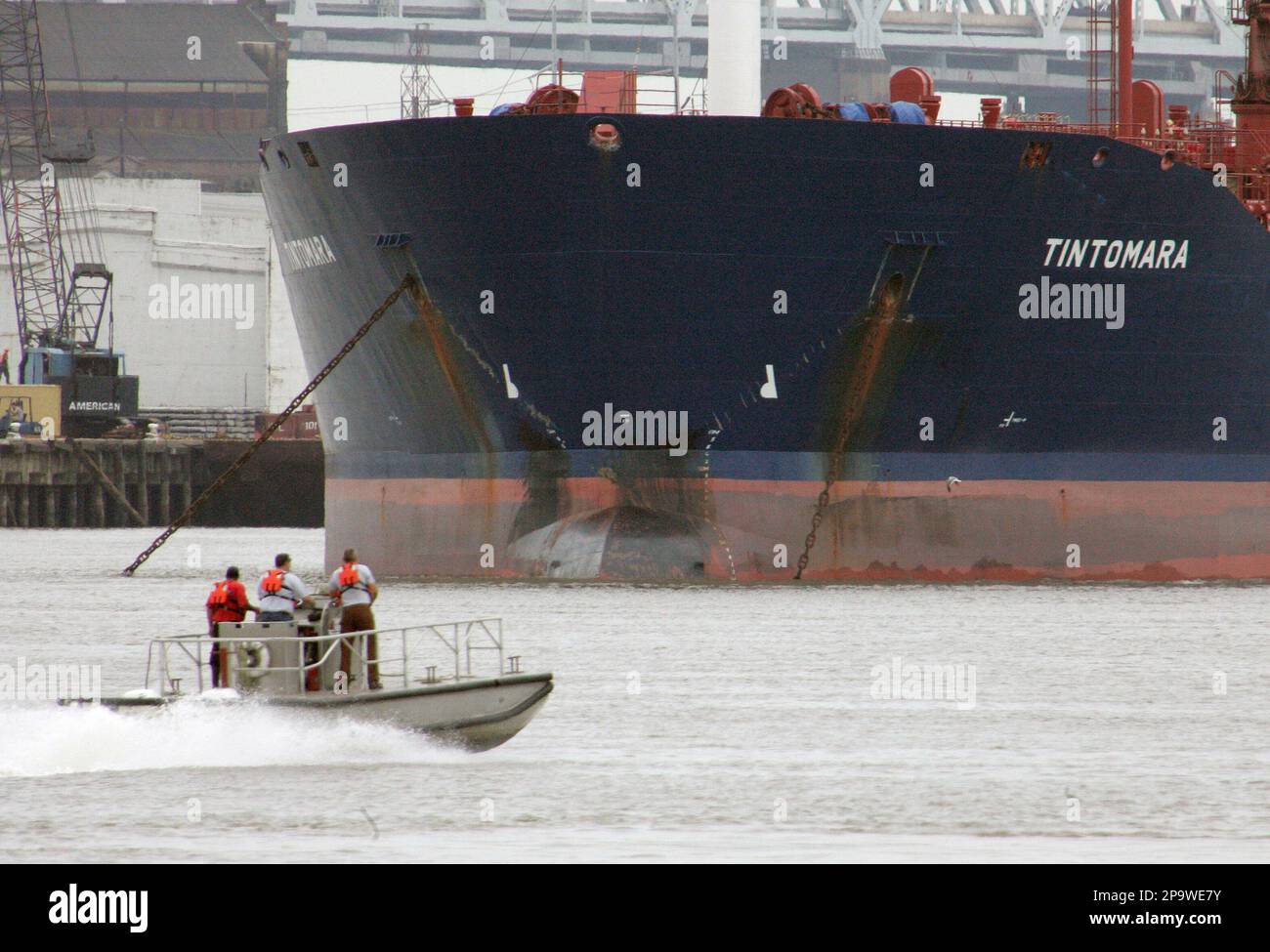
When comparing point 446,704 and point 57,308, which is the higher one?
point 57,308

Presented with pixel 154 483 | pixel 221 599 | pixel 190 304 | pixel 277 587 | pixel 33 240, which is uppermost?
pixel 33 240

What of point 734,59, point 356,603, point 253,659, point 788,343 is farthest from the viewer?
point 734,59

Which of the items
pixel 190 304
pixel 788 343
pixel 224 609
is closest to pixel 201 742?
pixel 224 609

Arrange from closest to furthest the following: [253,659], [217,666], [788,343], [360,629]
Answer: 1. [217,666]
2. [253,659]
3. [360,629]
4. [788,343]

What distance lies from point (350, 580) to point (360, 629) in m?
0.53

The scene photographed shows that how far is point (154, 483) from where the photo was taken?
98.9 metres

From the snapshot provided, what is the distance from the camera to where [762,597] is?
43719mm

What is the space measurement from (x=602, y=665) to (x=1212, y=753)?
10062 mm

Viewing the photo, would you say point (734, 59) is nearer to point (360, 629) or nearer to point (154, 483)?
point (360, 629)

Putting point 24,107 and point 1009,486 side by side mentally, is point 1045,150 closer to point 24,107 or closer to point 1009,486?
point 1009,486

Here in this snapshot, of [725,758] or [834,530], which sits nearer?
[725,758]

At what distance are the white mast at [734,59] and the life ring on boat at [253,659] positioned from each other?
23.1m

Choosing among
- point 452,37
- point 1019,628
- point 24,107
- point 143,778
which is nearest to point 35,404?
point 24,107

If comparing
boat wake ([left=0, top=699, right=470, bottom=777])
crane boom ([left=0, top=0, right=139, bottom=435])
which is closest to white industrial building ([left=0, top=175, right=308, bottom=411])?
crane boom ([left=0, top=0, right=139, bottom=435])
